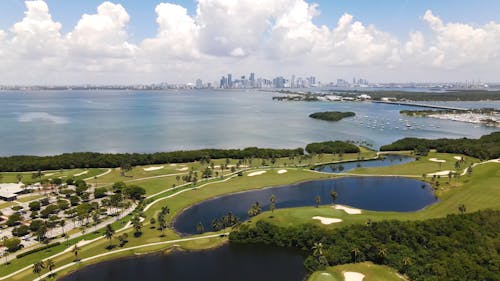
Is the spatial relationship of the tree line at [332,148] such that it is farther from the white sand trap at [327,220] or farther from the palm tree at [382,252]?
the palm tree at [382,252]

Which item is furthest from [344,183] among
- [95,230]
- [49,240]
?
[49,240]

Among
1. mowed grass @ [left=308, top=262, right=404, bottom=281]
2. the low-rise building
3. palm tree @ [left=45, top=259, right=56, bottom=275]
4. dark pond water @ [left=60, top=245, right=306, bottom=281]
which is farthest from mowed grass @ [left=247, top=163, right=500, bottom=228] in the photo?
the low-rise building

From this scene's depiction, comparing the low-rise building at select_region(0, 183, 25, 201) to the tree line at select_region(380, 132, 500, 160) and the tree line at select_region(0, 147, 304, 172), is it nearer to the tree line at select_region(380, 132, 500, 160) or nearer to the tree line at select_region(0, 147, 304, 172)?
the tree line at select_region(0, 147, 304, 172)

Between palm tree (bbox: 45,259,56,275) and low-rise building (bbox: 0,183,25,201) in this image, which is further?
low-rise building (bbox: 0,183,25,201)

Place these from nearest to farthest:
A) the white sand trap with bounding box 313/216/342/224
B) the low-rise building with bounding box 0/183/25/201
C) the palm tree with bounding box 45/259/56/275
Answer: the palm tree with bounding box 45/259/56/275, the white sand trap with bounding box 313/216/342/224, the low-rise building with bounding box 0/183/25/201

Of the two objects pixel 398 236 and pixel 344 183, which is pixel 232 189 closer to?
pixel 344 183

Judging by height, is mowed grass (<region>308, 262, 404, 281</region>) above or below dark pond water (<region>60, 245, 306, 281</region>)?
above

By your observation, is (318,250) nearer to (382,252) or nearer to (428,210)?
(382,252)

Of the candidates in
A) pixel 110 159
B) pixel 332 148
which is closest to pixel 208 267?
pixel 110 159
